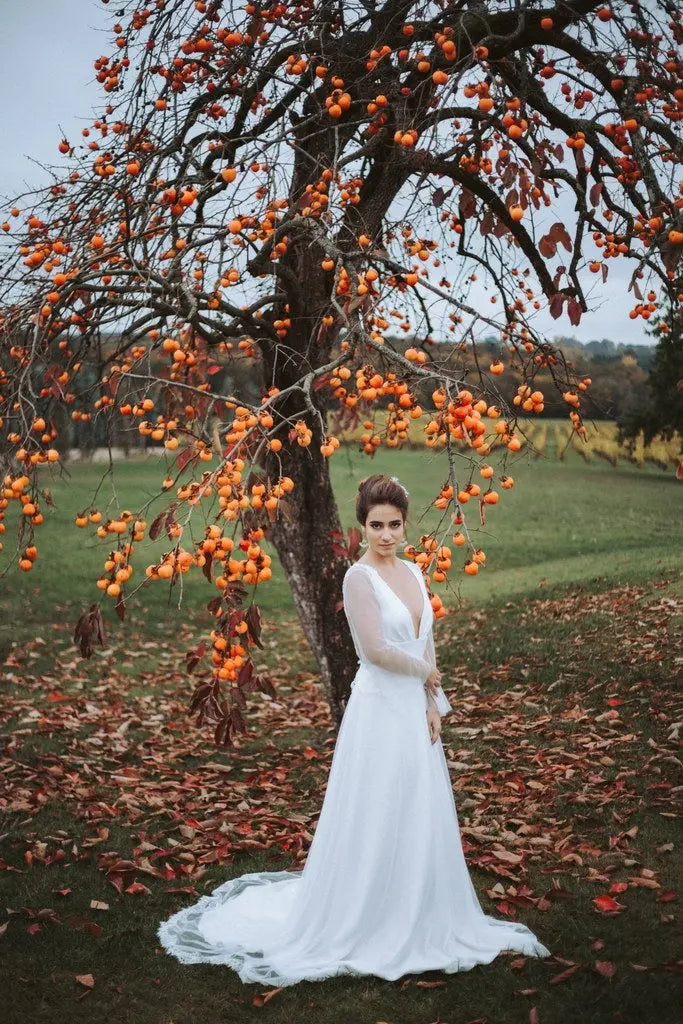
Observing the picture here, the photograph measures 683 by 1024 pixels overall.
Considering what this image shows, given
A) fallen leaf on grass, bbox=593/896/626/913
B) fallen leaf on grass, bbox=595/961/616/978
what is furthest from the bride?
fallen leaf on grass, bbox=593/896/626/913

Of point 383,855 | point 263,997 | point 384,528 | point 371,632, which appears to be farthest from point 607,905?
point 384,528

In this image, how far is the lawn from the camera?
9.04 ft

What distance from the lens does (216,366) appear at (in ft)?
12.6

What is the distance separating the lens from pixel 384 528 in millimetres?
2889

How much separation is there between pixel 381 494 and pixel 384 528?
0.12 metres

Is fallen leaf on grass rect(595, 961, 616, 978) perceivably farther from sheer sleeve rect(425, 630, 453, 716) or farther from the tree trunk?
the tree trunk

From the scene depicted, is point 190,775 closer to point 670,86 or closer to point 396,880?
point 396,880

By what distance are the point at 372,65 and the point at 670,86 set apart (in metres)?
1.33

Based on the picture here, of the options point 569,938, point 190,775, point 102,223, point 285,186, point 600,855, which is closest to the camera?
point 569,938

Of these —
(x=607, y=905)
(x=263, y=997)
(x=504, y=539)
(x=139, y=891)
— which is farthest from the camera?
(x=504, y=539)

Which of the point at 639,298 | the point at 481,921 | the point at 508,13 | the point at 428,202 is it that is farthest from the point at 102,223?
the point at 481,921

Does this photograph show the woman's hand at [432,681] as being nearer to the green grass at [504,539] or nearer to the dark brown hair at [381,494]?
the dark brown hair at [381,494]

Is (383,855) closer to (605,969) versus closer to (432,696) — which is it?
(432,696)

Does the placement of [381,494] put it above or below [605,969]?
above
